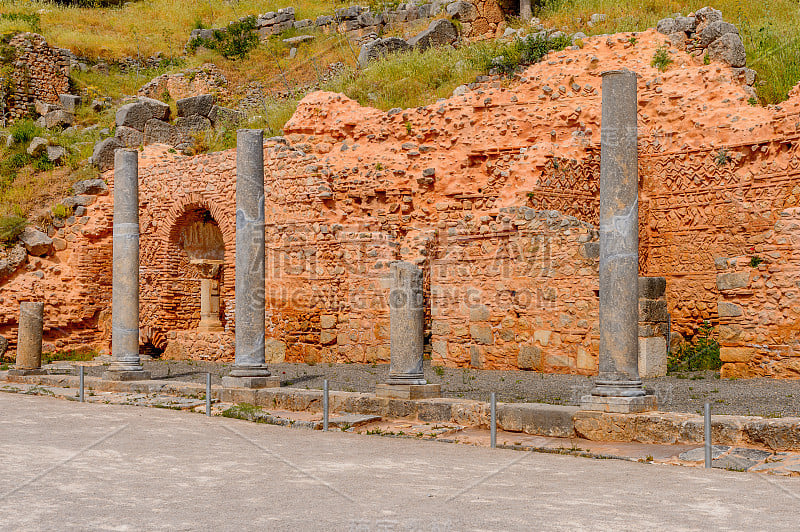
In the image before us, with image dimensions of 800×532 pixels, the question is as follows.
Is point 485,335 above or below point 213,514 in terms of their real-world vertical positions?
above

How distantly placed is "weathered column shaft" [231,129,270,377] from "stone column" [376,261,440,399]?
2728mm

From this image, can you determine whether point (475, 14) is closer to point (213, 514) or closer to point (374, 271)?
point (374, 271)

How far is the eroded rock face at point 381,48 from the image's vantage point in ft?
83.7

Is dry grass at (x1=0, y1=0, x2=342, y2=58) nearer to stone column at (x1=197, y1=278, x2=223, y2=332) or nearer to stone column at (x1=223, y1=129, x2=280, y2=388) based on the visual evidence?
stone column at (x1=197, y1=278, x2=223, y2=332)

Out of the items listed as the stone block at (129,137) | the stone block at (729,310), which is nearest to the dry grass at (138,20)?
the stone block at (129,137)

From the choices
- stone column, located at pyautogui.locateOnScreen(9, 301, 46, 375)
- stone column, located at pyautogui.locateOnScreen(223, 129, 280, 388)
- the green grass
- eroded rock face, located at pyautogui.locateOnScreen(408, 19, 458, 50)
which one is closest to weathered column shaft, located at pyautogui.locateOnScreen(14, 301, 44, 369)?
stone column, located at pyautogui.locateOnScreen(9, 301, 46, 375)

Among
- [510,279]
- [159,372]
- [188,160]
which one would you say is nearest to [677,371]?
[510,279]

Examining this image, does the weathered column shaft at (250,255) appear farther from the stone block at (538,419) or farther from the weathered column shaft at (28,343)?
the weathered column shaft at (28,343)

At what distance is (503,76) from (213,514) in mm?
16239

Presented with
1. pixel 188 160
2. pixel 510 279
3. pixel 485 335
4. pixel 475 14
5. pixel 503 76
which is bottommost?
pixel 485 335

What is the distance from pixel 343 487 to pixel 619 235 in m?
4.51

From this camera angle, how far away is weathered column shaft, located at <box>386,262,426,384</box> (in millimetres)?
11336

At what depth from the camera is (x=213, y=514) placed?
6.08 m

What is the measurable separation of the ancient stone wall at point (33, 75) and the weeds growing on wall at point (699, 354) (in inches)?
880
